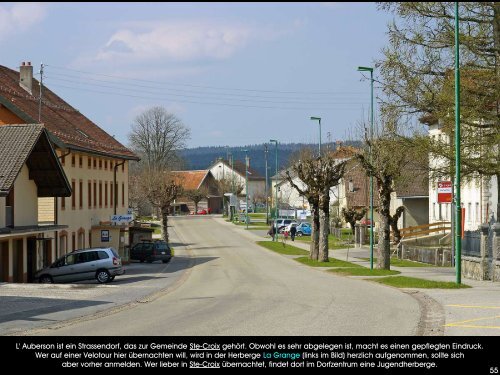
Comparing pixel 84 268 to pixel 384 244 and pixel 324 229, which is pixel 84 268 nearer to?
pixel 384 244

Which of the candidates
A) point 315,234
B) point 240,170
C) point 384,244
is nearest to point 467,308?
point 384,244

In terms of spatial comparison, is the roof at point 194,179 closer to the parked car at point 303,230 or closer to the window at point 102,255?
the parked car at point 303,230

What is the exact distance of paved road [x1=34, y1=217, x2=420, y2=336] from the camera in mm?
17234

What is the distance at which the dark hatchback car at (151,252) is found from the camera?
55.7 meters

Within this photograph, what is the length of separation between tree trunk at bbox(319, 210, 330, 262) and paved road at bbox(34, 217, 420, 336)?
253 inches

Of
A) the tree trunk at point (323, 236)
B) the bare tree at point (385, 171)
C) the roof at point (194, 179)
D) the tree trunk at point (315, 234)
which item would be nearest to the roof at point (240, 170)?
the roof at point (194, 179)

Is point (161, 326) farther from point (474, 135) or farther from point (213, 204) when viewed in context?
point (213, 204)

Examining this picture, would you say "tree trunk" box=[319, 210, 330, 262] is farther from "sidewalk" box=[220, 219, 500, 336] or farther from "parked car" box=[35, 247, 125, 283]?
"sidewalk" box=[220, 219, 500, 336]

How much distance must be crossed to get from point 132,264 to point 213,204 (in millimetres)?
102176

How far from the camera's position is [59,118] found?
181ft

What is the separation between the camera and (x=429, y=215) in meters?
70.9

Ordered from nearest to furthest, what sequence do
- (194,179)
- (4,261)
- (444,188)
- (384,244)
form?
(444,188), (4,261), (384,244), (194,179)

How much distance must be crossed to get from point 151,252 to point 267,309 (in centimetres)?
3534
